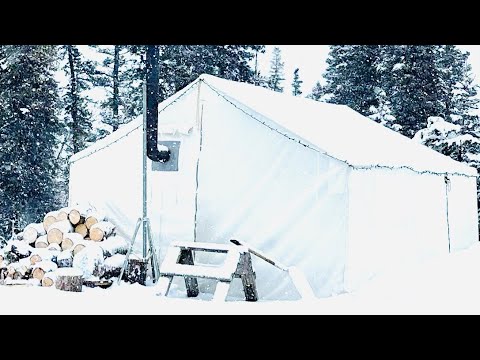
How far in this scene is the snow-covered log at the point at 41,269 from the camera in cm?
635

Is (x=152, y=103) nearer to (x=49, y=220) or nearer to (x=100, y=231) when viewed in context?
(x=100, y=231)

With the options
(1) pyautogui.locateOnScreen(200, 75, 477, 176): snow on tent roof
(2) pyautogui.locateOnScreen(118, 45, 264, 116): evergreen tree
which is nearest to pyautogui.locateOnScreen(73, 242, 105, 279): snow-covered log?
(1) pyautogui.locateOnScreen(200, 75, 477, 176): snow on tent roof

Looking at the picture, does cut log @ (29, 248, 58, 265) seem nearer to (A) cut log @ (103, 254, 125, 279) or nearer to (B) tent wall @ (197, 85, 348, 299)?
(A) cut log @ (103, 254, 125, 279)

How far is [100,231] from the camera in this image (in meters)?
6.78

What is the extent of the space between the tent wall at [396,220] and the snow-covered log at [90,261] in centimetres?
275

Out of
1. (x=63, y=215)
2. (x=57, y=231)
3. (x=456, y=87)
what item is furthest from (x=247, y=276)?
(x=456, y=87)

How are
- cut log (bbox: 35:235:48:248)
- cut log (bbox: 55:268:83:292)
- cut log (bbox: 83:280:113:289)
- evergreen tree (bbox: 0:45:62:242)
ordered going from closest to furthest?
cut log (bbox: 55:268:83:292), cut log (bbox: 83:280:113:289), cut log (bbox: 35:235:48:248), evergreen tree (bbox: 0:45:62:242)

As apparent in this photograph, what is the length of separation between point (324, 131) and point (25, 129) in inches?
392

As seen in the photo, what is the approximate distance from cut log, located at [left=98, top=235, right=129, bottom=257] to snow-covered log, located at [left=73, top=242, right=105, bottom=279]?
0.10 meters

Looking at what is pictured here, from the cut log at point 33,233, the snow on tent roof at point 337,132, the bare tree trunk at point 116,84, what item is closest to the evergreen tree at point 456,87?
the snow on tent roof at point 337,132

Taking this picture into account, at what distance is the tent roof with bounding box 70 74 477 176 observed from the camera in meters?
5.90
